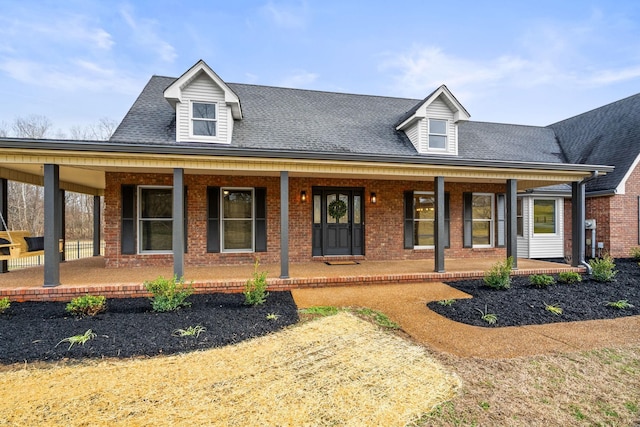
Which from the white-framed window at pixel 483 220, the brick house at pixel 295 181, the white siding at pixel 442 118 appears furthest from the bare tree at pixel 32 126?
the white-framed window at pixel 483 220

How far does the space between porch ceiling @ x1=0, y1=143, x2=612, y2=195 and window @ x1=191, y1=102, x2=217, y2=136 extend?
193 cm

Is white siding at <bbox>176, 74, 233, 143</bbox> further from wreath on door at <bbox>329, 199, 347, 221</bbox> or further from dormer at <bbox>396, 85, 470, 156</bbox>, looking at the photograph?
dormer at <bbox>396, 85, 470, 156</bbox>

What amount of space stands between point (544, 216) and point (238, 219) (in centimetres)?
1047

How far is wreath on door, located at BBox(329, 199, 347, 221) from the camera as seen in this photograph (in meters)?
8.96

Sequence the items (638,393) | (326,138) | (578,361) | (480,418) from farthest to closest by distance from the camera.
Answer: (326,138) < (578,361) < (638,393) < (480,418)

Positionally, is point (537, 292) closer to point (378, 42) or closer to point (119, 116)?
point (378, 42)

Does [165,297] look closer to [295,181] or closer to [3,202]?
[295,181]

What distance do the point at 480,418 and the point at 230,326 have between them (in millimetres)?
2976

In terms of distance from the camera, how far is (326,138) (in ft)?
30.7

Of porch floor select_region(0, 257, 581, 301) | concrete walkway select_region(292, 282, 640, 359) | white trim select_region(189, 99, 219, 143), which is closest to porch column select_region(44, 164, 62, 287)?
porch floor select_region(0, 257, 581, 301)

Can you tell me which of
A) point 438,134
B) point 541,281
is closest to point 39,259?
point 438,134

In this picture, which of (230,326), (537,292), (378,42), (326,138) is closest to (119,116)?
(378,42)

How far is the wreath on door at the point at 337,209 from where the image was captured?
353 inches

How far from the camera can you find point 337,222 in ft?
29.6
